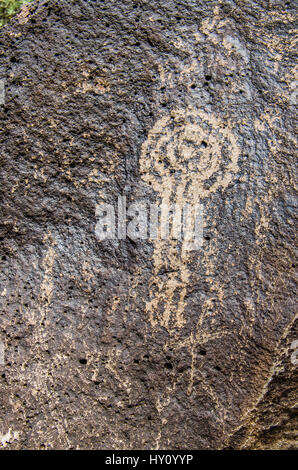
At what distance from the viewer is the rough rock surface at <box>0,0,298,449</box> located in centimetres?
139

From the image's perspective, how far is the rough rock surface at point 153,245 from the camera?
1.39 meters

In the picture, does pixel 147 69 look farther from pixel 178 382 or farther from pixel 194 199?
pixel 178 382

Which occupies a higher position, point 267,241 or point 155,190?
point 155,190

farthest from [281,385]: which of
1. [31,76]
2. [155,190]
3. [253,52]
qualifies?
[31,76]

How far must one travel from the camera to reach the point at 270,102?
1.41 m

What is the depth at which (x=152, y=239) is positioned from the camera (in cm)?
139

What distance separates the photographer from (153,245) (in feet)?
4.57

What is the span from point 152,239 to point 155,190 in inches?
5.9

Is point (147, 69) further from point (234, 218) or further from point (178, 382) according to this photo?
point (178, 382)

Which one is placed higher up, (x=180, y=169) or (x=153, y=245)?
(x=180, y=169)

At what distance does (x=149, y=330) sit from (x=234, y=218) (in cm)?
43
